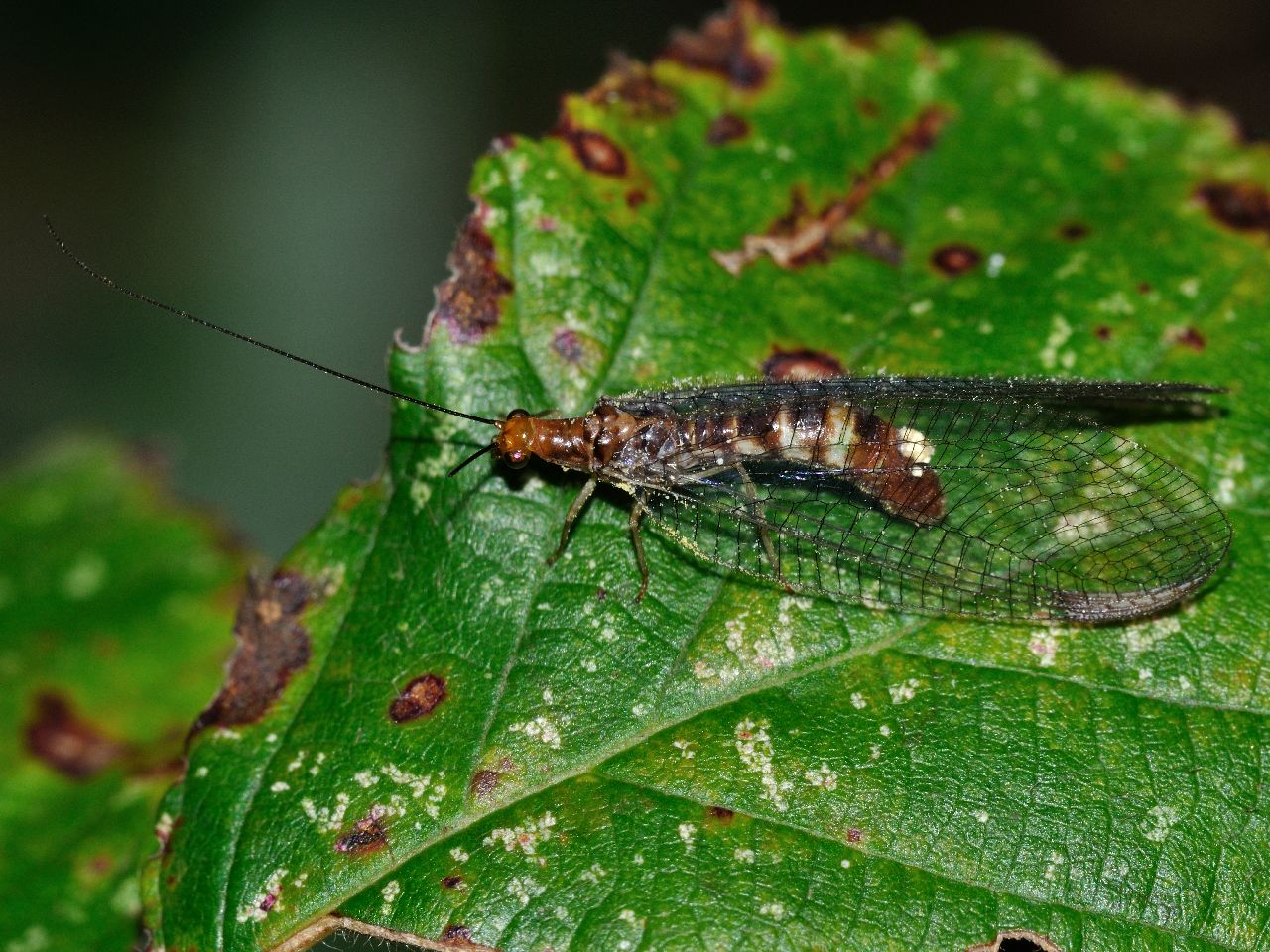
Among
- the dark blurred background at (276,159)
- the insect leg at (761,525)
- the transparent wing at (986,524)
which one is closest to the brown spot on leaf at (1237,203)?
the transparent wing at (986,524)

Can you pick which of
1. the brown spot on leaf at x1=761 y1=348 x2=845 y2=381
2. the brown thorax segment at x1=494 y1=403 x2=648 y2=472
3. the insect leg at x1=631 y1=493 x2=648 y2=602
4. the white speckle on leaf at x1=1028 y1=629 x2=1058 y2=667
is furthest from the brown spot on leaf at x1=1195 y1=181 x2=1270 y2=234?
the insect leg at x1=631 y1=493 x2=648 y2=602

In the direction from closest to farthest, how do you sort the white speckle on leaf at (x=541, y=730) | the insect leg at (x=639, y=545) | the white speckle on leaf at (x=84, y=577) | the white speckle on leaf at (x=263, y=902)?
Answer: the white speckle on leaf at (x=263, y=902) < the white speckle on leaf at (x=541, y=730) < the insect leg at (x=639, y=545) < the white speckle on leaf at (x=84, y=577)

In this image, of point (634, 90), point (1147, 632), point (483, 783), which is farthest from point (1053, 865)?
point (634, 90)

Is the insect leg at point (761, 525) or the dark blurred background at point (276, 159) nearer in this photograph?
the insect leg at point (761, 525)

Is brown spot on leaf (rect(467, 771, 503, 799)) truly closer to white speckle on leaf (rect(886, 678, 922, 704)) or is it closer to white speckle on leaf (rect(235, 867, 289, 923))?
white speckle on leaf (rect(235, 867, 289, 923))

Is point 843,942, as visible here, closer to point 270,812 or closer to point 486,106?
point 270,812

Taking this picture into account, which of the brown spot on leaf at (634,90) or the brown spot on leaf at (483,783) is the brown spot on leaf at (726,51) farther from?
the brown spot on leaf at (483,783)

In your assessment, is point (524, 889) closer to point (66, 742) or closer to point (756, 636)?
point (756, 636)
